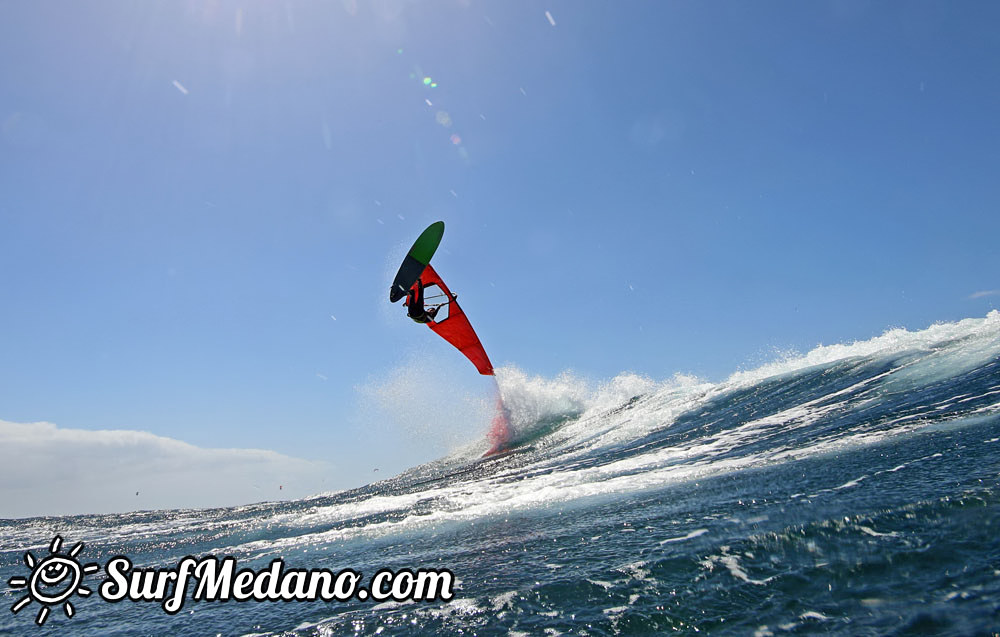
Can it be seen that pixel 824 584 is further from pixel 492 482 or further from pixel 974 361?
pixel 974 361

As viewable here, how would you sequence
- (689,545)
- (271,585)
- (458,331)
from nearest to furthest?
(689,545)
(271,585)
(458,331)

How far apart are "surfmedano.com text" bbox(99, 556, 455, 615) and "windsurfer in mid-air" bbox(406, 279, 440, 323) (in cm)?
1052

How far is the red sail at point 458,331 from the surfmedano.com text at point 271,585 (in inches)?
522

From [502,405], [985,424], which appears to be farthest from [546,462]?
[502,405]

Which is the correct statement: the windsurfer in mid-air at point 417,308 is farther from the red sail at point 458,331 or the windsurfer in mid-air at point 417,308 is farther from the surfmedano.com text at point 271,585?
the surfmedano.com text at point 271,585

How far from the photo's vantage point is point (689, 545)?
556cm

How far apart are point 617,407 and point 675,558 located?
2422 centimetres

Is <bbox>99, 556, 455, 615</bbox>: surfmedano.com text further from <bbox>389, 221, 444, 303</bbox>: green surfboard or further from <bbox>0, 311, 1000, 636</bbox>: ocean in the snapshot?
<bbox>389, 221, 444, 303</bbox>: green surfboard

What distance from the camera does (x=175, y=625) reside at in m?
5.69

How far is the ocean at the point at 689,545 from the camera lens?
12.9 feet

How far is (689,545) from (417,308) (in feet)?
47.9

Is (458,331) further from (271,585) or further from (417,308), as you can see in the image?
(271,585)

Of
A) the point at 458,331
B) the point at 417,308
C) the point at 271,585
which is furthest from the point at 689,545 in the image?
the point at 458,331

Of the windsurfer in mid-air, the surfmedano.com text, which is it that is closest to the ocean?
the surfmedano.com text
